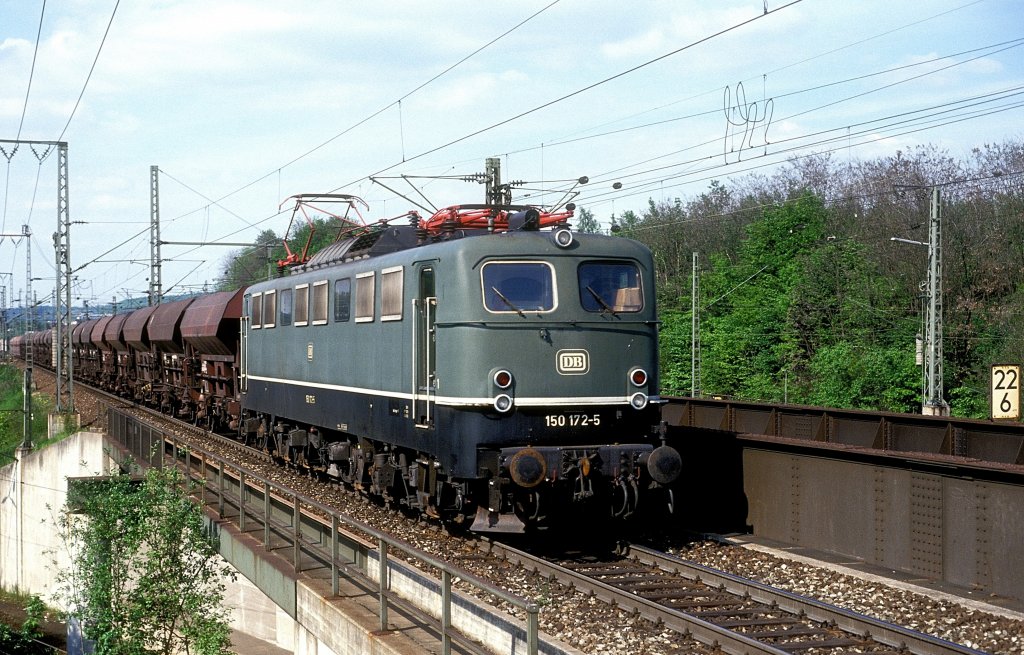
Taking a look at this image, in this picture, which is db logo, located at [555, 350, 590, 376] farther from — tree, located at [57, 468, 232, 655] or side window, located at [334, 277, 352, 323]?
tree, located at [57, 468, 232, 655]

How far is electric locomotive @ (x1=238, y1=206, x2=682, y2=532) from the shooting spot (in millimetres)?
12461

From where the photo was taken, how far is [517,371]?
41.2 feet

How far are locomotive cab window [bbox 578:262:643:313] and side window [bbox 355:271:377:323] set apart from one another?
10.6 ft

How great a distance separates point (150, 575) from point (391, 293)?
570cm

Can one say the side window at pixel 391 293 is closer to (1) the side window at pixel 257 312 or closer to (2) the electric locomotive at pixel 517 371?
(2) the electric locomotive at pixel 517 371

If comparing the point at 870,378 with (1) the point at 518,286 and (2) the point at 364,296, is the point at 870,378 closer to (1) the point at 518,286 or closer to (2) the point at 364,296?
(2) the point at 364,296

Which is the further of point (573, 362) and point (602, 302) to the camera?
point (602, 302)

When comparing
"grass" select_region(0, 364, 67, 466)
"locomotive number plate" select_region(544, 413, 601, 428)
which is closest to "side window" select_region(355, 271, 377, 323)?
"locomotive number plate" select_region(544, 413, 601, 428)

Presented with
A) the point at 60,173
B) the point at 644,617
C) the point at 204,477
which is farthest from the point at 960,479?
the point at 60,173

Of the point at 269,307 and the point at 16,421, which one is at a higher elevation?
the point at 269,307

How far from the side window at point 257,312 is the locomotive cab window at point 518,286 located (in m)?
9.64

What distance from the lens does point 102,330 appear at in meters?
47.6

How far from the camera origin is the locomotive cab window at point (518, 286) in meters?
12.7

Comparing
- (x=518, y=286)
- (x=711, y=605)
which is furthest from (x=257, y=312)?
(x=711, y=605)
